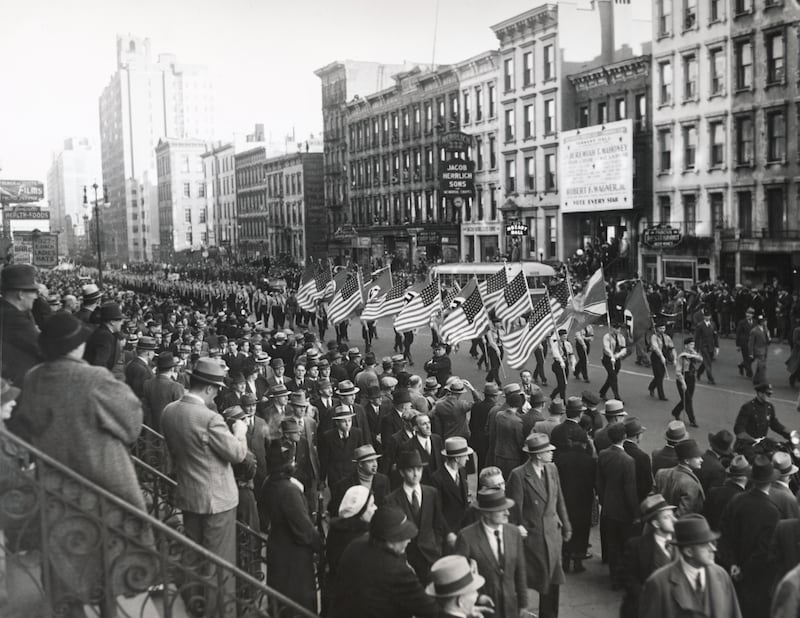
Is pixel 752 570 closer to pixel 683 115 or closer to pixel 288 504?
pixel 288 504

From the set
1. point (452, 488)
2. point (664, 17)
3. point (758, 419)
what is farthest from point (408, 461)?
point (664, 17)

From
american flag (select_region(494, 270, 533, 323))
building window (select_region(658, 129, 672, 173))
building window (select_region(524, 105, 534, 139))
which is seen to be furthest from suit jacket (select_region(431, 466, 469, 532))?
building window (select_region(524, 105, 534, 139))

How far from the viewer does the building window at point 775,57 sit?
120 feet

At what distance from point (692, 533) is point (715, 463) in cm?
344

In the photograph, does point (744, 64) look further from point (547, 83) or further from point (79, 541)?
point (79, 541)

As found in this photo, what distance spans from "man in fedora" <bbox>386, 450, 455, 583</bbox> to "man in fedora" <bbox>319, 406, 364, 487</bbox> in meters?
2.59

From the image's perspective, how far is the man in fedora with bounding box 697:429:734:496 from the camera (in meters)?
8.63

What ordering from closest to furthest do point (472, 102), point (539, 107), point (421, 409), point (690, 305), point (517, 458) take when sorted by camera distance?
point (517, 458)
point (421, 409)
point (690, 305)
point (539, 107)
point (472, 102)

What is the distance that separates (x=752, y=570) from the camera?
23.4ft

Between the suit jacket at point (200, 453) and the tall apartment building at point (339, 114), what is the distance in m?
64.9

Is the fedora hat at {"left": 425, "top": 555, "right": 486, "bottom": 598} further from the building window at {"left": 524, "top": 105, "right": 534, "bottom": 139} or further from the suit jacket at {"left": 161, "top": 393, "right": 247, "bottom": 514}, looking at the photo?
the building window at {"left": 524, "top": 105, "right": 534, "bottom": 139}

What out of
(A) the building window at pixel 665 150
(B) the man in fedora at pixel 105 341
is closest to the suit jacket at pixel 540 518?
(B) the man in fedora at pixel 105 341

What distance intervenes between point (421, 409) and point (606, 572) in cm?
318

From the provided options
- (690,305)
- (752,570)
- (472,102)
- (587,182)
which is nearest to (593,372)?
(690,305)
